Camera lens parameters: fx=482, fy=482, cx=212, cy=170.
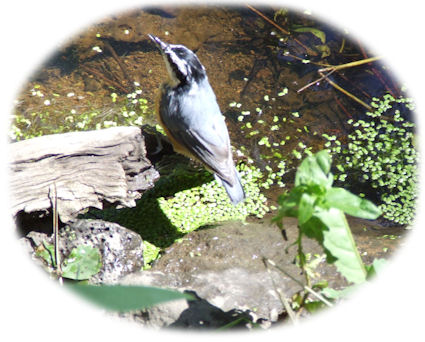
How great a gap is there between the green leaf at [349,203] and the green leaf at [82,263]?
171 cm

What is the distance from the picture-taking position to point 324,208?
6.51ft

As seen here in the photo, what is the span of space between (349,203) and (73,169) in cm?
182

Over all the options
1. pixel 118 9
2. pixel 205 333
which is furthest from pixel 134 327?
pixel 118 9

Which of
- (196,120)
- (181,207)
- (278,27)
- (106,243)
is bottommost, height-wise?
(181,207)

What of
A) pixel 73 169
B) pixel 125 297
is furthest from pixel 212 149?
pixel 125 297

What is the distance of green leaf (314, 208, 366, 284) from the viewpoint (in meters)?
2.03

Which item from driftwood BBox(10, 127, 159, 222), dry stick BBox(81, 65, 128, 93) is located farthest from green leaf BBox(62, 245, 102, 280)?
dry stick BBox(81, 65, 128, 93)

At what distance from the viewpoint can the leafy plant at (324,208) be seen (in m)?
1.92

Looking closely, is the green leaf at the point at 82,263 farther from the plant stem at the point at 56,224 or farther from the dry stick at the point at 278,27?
the dry stick at the point at 278,27

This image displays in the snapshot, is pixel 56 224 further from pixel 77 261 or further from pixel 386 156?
pixel 386 156

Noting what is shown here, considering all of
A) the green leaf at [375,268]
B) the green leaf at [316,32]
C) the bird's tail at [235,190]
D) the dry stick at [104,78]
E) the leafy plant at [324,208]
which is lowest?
the dry stick at [104,78]

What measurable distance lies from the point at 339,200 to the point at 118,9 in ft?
12.8

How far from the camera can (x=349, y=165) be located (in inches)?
156

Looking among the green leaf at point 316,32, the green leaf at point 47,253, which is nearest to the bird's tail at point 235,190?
the green leaf at point 47,253
